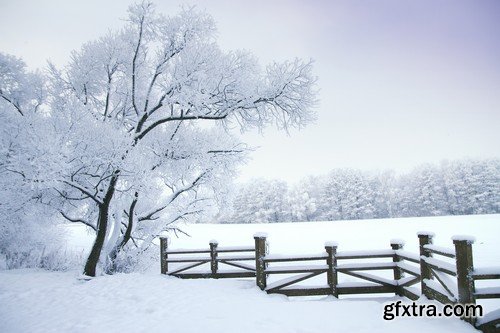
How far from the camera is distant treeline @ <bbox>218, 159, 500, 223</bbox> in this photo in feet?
222

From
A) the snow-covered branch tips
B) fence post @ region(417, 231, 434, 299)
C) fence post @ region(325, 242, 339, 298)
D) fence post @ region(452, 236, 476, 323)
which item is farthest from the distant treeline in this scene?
fence post @ region(452, 236, 476, 323)

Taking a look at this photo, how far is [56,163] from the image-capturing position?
8.15 meters

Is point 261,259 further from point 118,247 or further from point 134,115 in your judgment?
point 134,115

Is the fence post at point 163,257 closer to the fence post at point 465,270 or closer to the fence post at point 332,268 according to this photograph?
the fence post at point 332,268

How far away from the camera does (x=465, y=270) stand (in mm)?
5156

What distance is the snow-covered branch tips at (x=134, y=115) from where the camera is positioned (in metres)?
9.32

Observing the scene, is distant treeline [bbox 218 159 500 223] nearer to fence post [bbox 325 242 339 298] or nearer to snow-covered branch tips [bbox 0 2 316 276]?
snow-covered branch tips [bbox 0 2 316 276]

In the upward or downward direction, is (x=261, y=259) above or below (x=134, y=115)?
below

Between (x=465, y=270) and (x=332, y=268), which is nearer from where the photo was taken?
(x=465, y=270)

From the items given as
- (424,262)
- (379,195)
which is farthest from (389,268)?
(379,195)

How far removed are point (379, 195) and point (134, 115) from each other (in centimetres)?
7341

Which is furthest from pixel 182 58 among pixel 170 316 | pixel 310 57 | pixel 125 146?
pixel 170 316

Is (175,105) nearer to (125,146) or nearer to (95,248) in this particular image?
(125,146)

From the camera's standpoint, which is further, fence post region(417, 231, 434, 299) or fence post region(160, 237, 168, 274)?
fence post region(160, 237, 168, 274)
